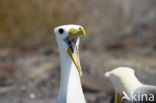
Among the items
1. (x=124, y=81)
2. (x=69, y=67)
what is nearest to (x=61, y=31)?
(x=69, y=67)

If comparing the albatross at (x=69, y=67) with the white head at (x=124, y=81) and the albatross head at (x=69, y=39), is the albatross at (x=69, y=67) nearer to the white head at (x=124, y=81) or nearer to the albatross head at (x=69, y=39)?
the albatross head at (x=69, y=39)

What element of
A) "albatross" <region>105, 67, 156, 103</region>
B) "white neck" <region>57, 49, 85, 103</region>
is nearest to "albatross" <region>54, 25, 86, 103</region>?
"white neck" <region>57, 49, 85, 103</region>

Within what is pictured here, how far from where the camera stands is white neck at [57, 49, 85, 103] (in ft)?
5.53

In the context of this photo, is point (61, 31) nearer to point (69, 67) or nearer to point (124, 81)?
point (69, 67)

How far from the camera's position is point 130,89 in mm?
1532

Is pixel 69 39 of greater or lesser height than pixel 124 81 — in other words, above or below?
above

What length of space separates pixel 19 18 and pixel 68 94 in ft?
14.2

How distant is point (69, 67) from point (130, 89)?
13.3 inches

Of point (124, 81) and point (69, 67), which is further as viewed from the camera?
point (69, 67)

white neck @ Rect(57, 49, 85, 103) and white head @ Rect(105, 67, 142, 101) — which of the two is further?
white neck @ Rect(57, 49, 85, 103)

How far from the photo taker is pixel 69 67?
1.71 m

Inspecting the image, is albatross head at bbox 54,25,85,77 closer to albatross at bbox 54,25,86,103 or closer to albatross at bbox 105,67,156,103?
albatross at bbox 54,25,86,103

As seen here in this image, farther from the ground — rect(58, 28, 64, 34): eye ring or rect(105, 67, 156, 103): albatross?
rect(58, 28, 64, 34): eye ring

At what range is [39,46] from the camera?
19.5 ft
